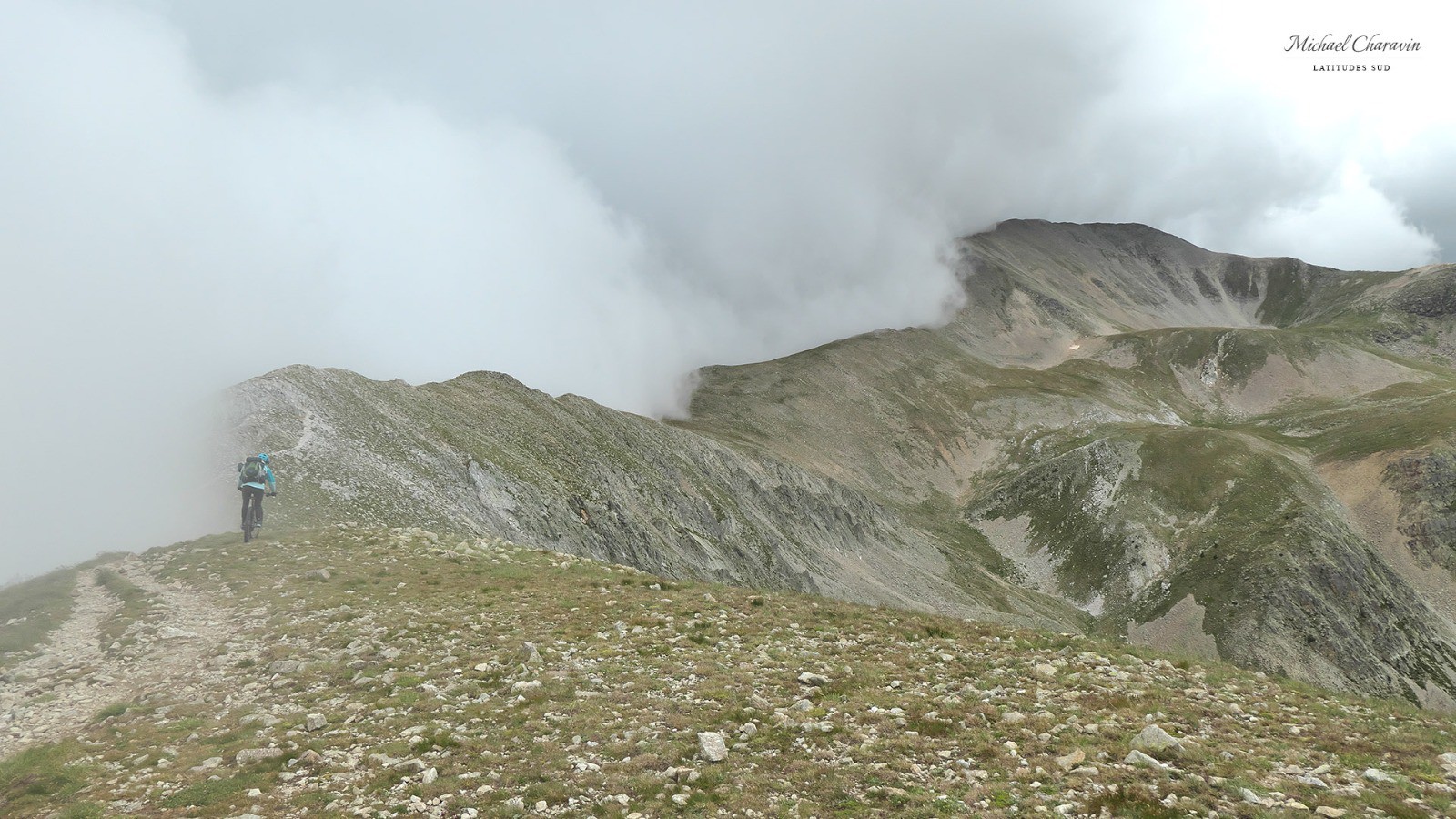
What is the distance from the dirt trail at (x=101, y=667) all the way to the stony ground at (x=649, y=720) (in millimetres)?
96

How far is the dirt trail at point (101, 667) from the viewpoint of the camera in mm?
16250

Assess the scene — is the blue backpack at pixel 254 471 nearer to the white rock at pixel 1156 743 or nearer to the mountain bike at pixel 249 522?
the mountain bike at pixel 249 522

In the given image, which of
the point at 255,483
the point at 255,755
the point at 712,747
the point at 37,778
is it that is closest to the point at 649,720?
the point at 712,747

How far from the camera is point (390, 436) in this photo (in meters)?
58.7

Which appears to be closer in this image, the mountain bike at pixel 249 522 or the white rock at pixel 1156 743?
the white rock at pixel 1156 743

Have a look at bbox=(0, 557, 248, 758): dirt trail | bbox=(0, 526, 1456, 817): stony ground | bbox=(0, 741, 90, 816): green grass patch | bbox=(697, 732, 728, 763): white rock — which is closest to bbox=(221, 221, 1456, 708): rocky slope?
bbox=(0, 557, 248, 758): dirt trail

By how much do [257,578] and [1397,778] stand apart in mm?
33172

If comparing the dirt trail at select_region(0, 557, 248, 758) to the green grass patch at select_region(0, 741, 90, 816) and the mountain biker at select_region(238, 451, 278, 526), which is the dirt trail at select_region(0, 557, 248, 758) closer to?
the green grass patch at select_region(0, 741, 90, 816)

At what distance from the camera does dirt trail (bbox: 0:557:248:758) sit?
16.2 metres

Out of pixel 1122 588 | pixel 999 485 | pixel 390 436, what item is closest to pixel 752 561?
pixel 390 436

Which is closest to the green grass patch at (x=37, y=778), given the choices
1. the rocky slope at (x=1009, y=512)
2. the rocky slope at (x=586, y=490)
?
the rocky slope at (x=1009, y=512)

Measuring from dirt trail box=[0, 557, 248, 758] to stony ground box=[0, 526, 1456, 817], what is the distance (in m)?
0.10

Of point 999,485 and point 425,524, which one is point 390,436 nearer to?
point 425,524

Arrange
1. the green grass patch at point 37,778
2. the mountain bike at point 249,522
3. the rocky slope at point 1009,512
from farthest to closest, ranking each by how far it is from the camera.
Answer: the rocky slope at point 1009,512, the mountain bike at point 249,522, the green grass patch at point 37,778
